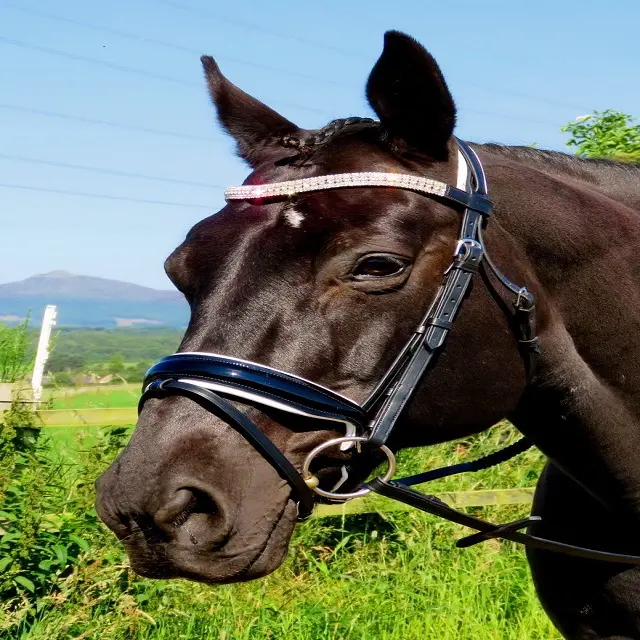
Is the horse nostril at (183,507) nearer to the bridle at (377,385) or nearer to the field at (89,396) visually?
the bridle at (377,385)

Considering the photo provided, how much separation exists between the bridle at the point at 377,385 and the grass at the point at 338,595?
2243 mm

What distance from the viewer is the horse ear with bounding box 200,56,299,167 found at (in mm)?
2908

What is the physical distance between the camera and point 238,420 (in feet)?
7.22

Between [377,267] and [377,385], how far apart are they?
12.1 inches

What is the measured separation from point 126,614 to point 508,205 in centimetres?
298

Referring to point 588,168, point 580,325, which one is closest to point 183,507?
point 580,325

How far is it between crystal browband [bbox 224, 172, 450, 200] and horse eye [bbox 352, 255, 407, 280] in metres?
0.24

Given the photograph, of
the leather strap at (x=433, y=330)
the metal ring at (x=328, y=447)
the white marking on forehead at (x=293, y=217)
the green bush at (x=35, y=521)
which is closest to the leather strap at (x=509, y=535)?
the metal ring at (x=328, y=447)

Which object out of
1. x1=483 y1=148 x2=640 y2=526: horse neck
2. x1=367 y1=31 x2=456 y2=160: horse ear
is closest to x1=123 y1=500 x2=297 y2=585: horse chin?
x1=483 y1=148 x2=640 y2=526: horse neck

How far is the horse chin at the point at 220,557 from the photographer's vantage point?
217 cm

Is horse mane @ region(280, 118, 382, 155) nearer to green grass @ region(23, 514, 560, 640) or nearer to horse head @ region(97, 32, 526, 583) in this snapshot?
horse head @ region(97, 32, 526, 583)

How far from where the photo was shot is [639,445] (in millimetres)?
2889

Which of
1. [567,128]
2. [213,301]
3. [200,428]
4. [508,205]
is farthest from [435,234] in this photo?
[567,128]

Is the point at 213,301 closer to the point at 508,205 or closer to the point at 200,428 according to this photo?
the point at 200,428
